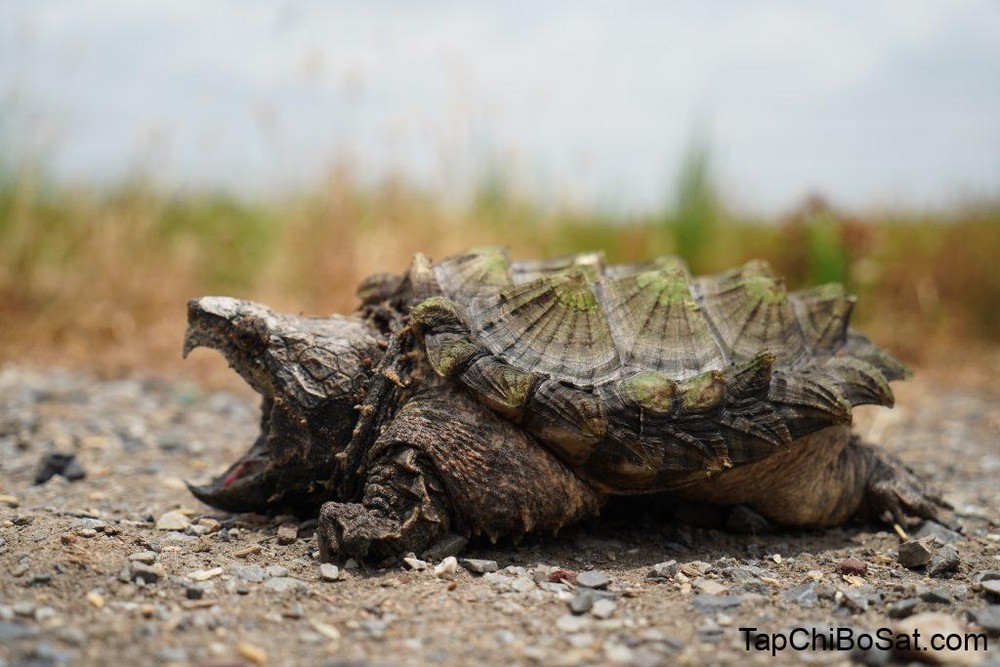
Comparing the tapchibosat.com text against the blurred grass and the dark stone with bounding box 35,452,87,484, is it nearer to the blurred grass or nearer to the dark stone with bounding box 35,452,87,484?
the dark stone with bounding box 35,452,87,484

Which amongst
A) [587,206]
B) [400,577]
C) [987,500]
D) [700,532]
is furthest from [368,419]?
[587,206]

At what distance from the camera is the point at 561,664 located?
1.81 m

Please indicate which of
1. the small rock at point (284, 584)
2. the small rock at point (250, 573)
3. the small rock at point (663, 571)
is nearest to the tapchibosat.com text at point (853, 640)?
the small rock at point (663, 571)

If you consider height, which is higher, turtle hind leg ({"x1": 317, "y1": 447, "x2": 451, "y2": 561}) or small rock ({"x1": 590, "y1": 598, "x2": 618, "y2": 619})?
turtle hind leg ({"x1": 317, "y1": 447, "x2": 451, "y2": 561})

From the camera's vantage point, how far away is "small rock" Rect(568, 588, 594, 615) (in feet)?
7.00

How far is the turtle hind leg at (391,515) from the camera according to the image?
2422 millimetres

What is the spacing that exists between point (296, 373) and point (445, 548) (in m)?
0.74

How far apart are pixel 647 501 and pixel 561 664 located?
1172mm

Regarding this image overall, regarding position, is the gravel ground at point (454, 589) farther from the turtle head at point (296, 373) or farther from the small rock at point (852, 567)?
the turtle head at point (296, 373)

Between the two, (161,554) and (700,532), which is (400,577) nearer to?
(161,554)

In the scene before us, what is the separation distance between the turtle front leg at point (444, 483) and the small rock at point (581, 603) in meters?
0.38

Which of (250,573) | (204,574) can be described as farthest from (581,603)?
(204,574)

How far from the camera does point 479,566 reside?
8.02 feet

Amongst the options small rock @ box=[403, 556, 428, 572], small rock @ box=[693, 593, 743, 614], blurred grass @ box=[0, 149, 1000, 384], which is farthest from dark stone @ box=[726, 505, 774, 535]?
blurred grass @ box=[0, 149, 1000, 384]
